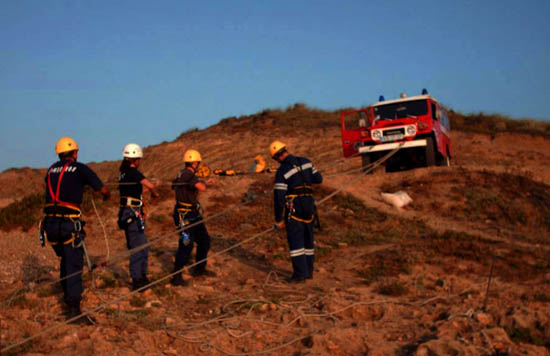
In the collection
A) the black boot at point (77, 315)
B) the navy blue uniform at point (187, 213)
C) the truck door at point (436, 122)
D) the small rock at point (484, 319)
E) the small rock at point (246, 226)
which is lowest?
the small rock at point (484, 319)

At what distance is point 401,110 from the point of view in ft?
52.4

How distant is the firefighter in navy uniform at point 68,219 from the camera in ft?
20.5

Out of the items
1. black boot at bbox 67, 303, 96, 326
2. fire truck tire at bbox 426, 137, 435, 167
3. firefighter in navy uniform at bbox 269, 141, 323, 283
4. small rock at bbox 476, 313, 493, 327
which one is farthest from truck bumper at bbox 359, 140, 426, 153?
black boot at bbox 67, 303, 96, 326

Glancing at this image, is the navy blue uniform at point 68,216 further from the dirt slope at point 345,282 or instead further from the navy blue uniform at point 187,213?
the navy blue uniform at point 187,213

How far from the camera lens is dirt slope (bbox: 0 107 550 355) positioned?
5555 mm

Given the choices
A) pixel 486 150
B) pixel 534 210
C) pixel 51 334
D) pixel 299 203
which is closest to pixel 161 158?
pixel 486 150

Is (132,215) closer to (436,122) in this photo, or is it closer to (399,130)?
(399,130)

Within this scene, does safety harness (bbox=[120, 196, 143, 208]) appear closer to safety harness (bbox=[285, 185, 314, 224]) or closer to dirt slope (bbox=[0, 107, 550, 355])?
dirt slope (bbox=[0, 107, 550, 355])

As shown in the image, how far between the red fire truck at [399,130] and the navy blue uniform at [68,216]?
10268 millimetres

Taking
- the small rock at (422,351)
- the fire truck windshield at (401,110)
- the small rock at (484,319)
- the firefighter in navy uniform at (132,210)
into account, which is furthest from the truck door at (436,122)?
the small rock at (422,351)

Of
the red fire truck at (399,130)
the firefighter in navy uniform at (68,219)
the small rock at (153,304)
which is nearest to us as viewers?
the firefighter in navy uniform at (68,219)

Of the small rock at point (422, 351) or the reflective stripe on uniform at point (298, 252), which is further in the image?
the reflective stripe on uniform at point (298, 252)

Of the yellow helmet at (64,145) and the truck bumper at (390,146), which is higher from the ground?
the yellow helmet at (64,145)

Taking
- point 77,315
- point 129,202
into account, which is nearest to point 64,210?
point 77,315
